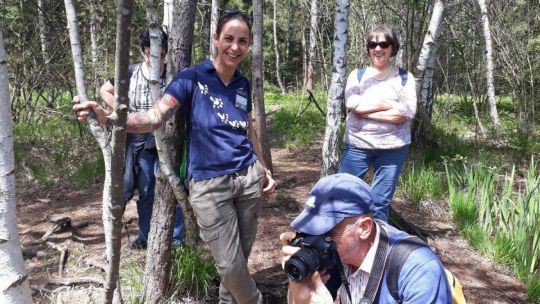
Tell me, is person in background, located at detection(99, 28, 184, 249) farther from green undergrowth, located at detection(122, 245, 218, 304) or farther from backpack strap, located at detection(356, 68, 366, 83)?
backpack strap, located at detection(356, 68, 366, 83)

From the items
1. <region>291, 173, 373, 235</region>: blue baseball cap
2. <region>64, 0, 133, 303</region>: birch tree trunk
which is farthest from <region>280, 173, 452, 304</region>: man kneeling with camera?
<region>64, 0, 133, 303</region>: birch tree trunk

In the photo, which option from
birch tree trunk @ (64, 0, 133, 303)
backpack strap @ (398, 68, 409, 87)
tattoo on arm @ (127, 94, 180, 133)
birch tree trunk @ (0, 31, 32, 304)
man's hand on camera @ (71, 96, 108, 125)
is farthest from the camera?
backpack strap @ (398, 68, 409, 87)

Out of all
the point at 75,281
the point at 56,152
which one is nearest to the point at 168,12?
the point at 75,281

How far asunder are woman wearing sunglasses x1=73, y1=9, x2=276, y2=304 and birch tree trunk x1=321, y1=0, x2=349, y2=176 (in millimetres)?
1928

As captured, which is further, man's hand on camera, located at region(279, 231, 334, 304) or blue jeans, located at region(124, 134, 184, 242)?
blue jeans, located at region(124, 134, 184, 242)

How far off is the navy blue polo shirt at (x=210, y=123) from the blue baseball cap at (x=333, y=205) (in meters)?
0.82

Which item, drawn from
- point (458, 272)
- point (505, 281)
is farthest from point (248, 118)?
point (505, 281)

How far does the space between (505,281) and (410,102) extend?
66.4 inches

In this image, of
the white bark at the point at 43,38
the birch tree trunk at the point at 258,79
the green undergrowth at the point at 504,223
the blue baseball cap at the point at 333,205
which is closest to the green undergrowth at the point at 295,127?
the birch tree trunk at the point at 258,79

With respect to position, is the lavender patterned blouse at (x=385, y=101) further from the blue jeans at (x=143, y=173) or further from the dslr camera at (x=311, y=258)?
the dslr camera at (x=311, y=258)

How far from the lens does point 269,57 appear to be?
2283cm

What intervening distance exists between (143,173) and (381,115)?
1.84 meters

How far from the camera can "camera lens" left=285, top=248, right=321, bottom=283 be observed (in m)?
1.41

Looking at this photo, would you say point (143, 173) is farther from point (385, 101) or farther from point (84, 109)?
point (84, 109)
